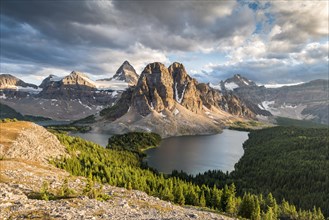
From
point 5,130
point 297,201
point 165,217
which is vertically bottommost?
point 297,201

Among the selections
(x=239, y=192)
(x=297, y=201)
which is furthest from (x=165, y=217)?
(x=297, y=201)

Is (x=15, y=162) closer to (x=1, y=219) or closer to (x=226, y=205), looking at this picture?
(x=1, y=219)

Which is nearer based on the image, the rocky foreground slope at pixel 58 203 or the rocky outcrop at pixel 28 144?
the rocky foreground slope at pixel 58 203

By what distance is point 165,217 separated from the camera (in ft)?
171

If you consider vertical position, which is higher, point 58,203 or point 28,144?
point 28,144

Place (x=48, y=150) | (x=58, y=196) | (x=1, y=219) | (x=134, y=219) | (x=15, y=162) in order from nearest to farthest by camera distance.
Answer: (x=1, y=219) → (x=134, y=219) → (x=58, y=196) → (x=15, y=162) → (x=48, y=150)

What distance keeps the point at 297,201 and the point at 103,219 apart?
14538 centimetres

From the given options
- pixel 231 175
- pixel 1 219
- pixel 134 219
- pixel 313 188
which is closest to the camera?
pixel 1 219

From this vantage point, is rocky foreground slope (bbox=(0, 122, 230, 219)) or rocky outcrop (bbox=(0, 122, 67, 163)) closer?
rocky foreground slope (bbox=(0, 122, 230, 219))

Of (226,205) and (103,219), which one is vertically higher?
(103,219)

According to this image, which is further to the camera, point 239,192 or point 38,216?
point 239,192

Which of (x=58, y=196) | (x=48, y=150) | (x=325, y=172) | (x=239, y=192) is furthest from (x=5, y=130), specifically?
(x=325, y=172)

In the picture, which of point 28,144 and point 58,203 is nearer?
point 58,203

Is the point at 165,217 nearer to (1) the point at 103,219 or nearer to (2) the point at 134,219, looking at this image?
(2) the point at 134,219
